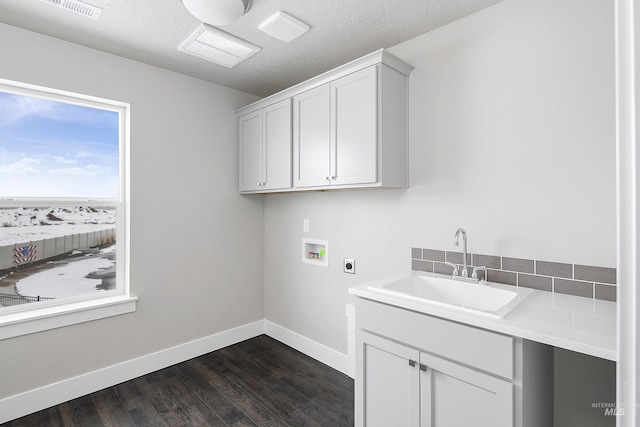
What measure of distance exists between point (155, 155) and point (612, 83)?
303 cm

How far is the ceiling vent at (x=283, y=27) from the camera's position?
1.98 m

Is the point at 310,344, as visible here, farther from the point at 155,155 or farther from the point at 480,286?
the point at 155,155

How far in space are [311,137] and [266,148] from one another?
1.97ft

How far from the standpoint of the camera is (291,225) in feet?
10.5

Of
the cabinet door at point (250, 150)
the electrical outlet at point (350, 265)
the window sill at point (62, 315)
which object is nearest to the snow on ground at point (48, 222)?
the window sill at point (62, 315)

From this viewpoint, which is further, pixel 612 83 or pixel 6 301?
pixel 6 301

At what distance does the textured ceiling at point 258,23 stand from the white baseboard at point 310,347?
245cm

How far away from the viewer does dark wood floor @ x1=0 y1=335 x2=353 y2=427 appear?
2.07m

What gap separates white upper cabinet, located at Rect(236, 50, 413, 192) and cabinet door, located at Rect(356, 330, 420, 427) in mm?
977

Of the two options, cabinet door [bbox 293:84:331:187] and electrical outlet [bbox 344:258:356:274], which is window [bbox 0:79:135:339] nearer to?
cabinet door [bbox 293:84:331:187]

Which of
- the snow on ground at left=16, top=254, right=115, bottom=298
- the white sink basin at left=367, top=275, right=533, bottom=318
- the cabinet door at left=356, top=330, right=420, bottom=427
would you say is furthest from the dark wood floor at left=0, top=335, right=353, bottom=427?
the white sink basin at left=367, top=275, right=533, bottom=318

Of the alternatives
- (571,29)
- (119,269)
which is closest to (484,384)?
(571,29)

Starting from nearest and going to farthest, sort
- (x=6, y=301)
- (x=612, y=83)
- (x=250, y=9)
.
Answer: (x=612, y=83) < (x=250, y=9) < (x=6, y=301)

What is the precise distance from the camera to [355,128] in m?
2.14
